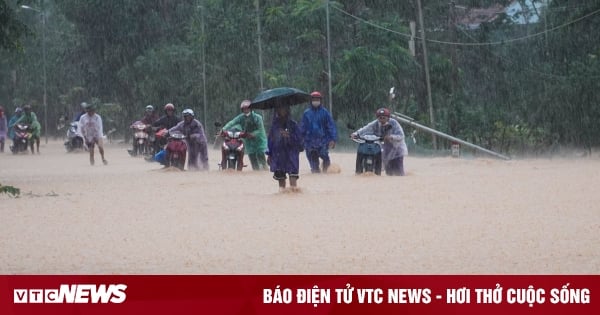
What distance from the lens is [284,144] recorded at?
21.0 meters

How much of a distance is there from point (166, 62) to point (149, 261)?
41.9m

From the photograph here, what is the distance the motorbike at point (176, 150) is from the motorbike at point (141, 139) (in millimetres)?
8522

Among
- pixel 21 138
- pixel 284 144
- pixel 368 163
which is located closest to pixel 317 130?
pixel 368 163

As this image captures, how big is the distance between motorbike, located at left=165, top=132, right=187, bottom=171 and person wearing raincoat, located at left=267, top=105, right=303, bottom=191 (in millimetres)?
8235

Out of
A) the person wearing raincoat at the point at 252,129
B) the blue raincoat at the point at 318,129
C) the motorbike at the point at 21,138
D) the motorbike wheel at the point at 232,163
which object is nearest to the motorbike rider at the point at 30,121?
the motorbike at the point at 21,138

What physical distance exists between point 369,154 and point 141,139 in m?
14.7

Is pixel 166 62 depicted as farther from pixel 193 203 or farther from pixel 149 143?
pixel 193 203

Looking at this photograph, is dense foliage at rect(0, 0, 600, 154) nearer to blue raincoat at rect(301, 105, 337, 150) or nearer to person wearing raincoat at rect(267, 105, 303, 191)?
blue raincoat at rect(301, 105, 337, 150)

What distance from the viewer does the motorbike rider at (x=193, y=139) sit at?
2941cm

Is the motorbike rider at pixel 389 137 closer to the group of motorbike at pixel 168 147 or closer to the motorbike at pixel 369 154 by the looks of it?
the motorbike at pixel 369 154

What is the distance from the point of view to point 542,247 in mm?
13719

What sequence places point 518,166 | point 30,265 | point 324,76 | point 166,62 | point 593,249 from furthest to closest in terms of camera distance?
point 166,62 → point 324,76 → point 518,166 → point 593,249 → point 30,265

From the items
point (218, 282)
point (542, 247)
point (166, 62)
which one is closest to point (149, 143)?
point (166, 62)

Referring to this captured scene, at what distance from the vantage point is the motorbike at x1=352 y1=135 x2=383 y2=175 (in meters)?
26.1
